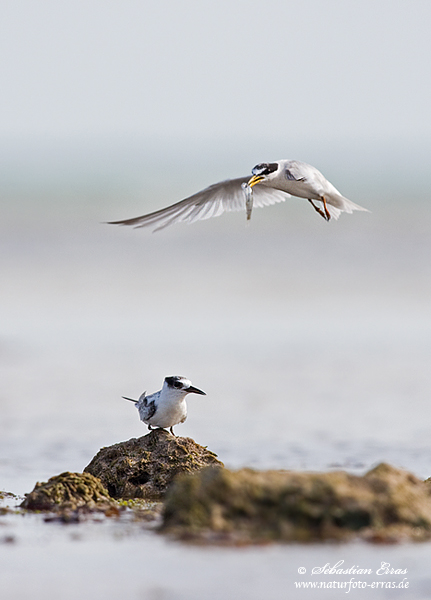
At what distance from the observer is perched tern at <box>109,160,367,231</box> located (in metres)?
7.93

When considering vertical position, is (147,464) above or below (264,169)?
below

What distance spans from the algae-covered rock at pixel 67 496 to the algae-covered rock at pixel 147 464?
544 mm

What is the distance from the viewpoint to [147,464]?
690 centimetres

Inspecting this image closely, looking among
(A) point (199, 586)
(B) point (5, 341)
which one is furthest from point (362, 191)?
(A) point (199, 586)

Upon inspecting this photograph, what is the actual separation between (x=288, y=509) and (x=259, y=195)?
5186 millimetres

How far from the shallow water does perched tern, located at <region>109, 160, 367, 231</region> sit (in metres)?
2.32

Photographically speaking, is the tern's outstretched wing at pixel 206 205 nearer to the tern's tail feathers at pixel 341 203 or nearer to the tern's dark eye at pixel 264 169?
the tern's tail feathers at pixel 341 203

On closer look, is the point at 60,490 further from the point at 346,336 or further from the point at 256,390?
the point at 346,336

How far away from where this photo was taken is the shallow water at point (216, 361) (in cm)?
456

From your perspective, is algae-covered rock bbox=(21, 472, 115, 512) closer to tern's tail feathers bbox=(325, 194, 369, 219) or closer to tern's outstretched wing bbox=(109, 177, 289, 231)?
tern's outstretched wing bbox=(109, 177, 289, 231)

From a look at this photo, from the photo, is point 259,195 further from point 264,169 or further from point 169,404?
point 169,404

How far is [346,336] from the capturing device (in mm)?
15992

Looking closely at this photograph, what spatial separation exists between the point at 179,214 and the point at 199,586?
5213mm

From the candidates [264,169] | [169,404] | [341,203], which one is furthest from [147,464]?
[341,203]
